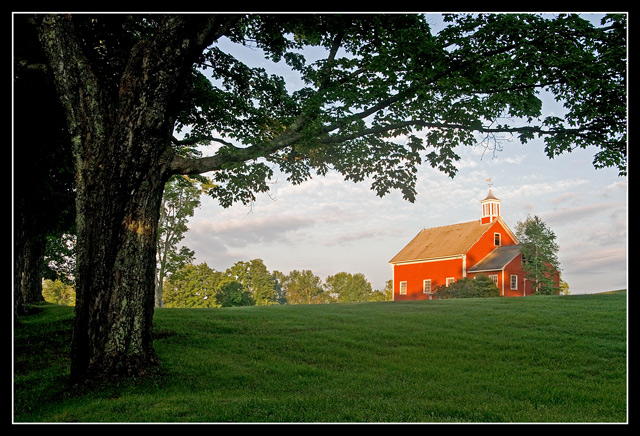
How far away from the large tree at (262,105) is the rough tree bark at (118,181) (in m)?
0.03

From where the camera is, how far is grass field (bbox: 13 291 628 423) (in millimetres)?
7855

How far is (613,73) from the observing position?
1166cm

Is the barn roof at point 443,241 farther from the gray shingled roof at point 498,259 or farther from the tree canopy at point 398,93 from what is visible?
the tree canopy at point 398,93

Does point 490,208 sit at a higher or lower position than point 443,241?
higher

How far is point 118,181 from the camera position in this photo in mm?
9695

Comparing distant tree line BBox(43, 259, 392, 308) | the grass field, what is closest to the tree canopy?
the grass field

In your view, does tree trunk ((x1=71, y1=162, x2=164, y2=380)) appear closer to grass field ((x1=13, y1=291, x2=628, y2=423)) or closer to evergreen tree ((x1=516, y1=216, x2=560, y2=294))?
grass field ((x1=13, y1=291, x2=628, y2=423))

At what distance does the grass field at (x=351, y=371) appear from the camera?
7855 mm

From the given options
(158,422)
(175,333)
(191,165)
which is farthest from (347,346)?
(158,422)

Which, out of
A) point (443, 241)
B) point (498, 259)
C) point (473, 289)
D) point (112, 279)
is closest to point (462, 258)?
point (498, 259)

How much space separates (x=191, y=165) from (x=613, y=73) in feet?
34.3

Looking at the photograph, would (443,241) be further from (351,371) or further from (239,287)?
(351,371)

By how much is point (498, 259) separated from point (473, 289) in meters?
7.52
